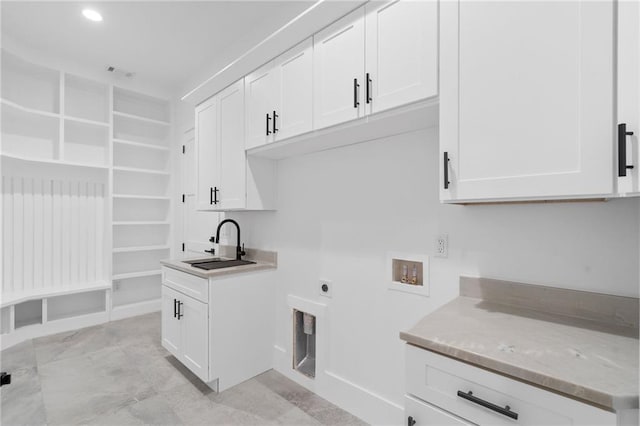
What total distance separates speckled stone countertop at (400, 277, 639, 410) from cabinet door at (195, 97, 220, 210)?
2.18 m

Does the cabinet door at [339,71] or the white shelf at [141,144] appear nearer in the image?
the cabinet door at [339,71]

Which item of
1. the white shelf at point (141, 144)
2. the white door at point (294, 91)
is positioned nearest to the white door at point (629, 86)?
the white door at point (294, 91)

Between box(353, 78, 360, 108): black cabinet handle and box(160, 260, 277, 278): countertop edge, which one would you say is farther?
box(160, 260, 277, 278): countertop edge

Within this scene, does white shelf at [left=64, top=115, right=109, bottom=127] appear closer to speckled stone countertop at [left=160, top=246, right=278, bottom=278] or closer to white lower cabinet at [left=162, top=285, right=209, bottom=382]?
speckled stone countertop at [left=160, top=246, right=278, bottom=278]

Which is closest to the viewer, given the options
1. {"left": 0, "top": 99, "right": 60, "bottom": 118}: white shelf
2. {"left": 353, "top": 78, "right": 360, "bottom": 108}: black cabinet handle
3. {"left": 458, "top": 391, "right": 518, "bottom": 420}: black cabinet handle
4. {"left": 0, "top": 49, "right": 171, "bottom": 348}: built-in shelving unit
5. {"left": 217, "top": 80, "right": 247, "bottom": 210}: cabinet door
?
{"left": 458, "top": 391, "right": 518, "bottom": 420}: black cabinet handle

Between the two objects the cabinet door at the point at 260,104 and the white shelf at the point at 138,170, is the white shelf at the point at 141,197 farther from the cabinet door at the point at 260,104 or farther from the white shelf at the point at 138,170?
the cabinet door at the point at 260,104

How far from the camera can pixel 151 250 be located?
14.2 feet

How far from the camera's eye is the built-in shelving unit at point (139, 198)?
159 inches

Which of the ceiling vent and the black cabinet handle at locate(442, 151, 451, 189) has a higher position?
the ceiling vent

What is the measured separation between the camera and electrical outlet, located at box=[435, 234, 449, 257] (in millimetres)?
1621

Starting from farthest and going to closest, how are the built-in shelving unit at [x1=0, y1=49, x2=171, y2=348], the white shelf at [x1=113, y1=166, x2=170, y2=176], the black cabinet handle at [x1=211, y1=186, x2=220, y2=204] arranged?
the white shelf at [x1=113, y1=166, x2=170, y2=176] < the built-in shelving unit at [x1=0, y1=49, x2=171, y2=348] < the black cabinet handle at [x1=211, y1=186, x2=220, y2=204]

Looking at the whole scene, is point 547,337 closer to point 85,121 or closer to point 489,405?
point 489,405

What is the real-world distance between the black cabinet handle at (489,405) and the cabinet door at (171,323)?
7.55 ft

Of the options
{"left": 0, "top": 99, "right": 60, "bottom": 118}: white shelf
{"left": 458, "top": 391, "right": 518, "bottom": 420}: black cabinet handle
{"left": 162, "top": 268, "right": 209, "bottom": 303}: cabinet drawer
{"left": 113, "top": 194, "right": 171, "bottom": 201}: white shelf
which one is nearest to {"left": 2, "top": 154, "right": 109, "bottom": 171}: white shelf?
{"left": 113, "top": 194, "right": 171, "bottom": 201}: white shelf
